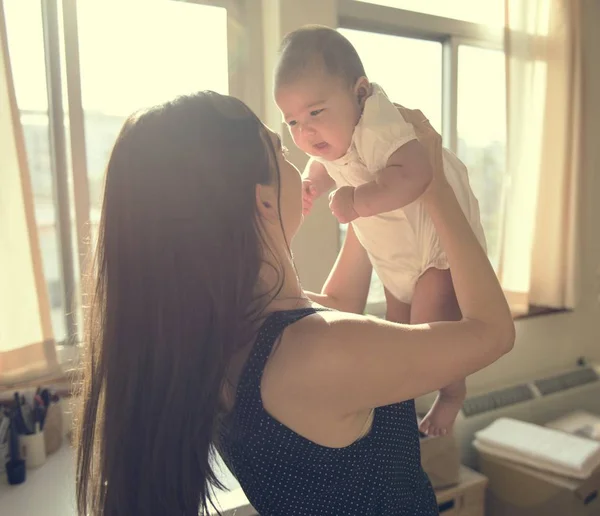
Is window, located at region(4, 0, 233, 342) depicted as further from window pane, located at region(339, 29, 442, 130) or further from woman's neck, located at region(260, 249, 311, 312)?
woman's neck, located at region(260, 249, 311, 312)

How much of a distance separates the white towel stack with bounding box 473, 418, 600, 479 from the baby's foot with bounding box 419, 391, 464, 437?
0.99 m

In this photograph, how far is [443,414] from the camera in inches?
46.0

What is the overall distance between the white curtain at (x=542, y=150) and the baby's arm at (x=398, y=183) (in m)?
1.69

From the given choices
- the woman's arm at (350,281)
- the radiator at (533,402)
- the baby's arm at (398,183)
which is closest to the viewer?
the baby's arm at (398,183)

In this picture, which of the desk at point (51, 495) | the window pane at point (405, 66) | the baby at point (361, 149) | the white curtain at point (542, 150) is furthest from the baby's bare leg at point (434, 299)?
the white curtain at point (542, 150)

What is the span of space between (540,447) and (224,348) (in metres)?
1.74

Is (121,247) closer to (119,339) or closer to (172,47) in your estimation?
(119,339)

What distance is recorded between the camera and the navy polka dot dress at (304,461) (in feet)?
2.26

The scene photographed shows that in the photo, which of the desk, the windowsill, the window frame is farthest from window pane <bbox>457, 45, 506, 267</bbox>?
the desk

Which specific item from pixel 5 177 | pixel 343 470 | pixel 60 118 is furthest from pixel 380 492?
pixel 60 118

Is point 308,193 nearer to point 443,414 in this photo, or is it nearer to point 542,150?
point 443,414

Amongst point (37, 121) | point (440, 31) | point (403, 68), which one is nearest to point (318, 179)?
point (37, 121)

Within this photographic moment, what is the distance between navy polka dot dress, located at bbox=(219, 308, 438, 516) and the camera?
0.69 meters

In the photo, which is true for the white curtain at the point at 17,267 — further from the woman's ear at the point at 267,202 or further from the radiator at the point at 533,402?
the radiator at the point at 533,402
